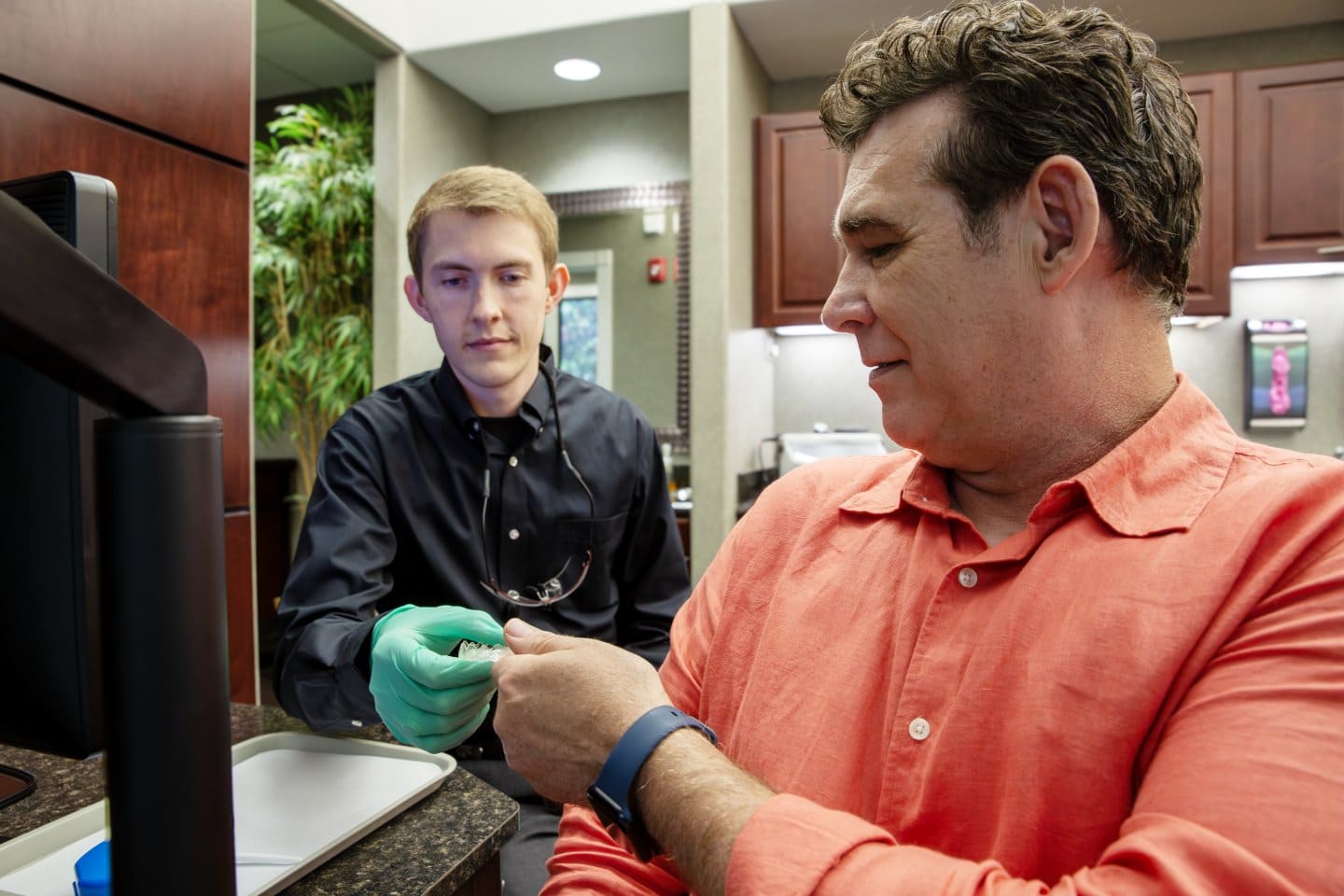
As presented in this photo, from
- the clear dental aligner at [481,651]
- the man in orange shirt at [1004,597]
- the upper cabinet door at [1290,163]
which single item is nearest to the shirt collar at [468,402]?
the clear dental aligner at [481,651]

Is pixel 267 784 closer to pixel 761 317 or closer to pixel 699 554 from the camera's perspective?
pixel 699 554

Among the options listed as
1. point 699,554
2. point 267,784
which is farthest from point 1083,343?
point 699,554

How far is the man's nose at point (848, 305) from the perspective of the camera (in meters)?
0.92

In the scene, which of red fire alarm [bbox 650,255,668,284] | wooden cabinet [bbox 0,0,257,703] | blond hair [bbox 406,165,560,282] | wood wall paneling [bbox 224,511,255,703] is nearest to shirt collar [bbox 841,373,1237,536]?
blond hair [bbox 406,165,560,282]

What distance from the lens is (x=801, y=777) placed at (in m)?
0.85

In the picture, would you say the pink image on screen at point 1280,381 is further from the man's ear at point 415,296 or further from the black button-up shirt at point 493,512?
the man's ear at point 415,296

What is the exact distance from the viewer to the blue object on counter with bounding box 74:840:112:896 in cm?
69

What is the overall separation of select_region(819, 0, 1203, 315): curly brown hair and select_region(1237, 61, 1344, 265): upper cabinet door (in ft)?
8.61

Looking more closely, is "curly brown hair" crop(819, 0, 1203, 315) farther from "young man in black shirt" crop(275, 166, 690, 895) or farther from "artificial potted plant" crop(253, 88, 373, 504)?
"artificial potted plant" crop(253, 88, 373, 504)

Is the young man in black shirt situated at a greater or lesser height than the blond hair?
lesser

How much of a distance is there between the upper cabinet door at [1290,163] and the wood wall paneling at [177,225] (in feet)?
10.6

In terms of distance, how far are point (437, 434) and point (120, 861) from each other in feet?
4.46

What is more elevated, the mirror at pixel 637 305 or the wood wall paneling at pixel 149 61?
the wood wall paneling at pixel 149 61

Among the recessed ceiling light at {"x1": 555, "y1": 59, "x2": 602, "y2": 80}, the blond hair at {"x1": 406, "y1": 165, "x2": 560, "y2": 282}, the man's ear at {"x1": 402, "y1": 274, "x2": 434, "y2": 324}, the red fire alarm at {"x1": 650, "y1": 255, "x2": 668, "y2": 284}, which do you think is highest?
the recessed ceiling light at {"x1": 555, "y1": 59, "x2": 602, "y2": 80}
